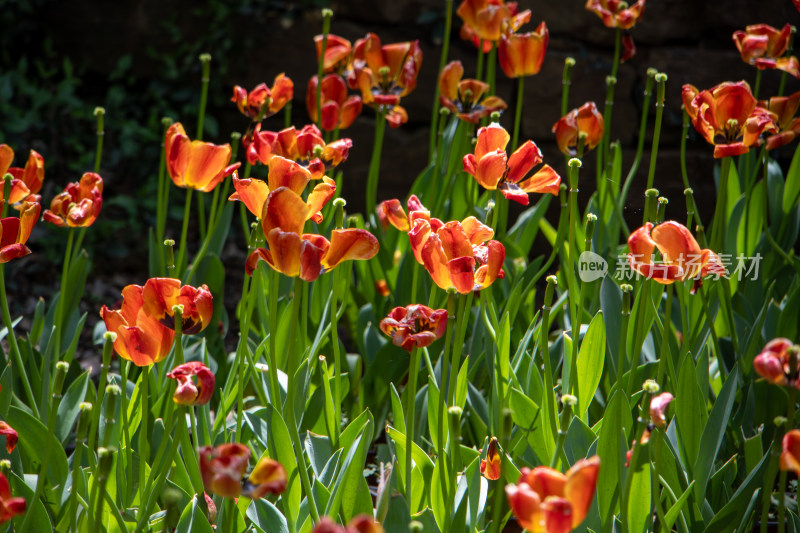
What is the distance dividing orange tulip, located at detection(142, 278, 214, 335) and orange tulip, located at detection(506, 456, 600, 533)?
0.40 m

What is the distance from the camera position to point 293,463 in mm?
1076

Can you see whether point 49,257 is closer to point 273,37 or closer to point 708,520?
point 273,37

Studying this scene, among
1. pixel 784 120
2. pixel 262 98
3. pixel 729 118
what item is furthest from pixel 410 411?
pixel 784 120

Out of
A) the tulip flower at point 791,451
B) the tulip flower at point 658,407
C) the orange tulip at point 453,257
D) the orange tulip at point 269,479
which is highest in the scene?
the orange tulip at point 453,257

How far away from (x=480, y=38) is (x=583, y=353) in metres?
0.77

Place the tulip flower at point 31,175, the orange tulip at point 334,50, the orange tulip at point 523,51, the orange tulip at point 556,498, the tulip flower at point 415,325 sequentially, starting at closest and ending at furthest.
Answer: the orange tulip at point 556,498
the tulip flower at point 415,325
the tulip flower at point 31,175
the orange tulip at point 523,51
the orange tulip at point 334,50

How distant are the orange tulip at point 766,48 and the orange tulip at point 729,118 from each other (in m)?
0.40

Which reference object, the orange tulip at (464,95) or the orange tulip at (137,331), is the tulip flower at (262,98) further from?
the orange tulip at (137,331)

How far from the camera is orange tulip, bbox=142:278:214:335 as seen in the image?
86cm

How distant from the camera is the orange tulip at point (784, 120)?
4.41 ft

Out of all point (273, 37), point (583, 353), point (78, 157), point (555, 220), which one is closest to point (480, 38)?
point (555, 220)

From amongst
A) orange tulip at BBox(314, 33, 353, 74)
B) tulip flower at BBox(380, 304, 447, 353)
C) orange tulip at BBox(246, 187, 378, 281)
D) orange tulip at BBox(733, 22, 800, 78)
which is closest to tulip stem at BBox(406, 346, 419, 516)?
tulip flower at BBox(380, 304, 447, 353)

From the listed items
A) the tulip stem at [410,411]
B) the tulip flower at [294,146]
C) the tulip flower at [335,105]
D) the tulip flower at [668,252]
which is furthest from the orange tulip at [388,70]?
the tulip flower at [668,252]

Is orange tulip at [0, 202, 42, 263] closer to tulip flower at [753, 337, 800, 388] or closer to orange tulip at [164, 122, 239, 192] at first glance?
orange tulip at [164, 122, 239, 192]
